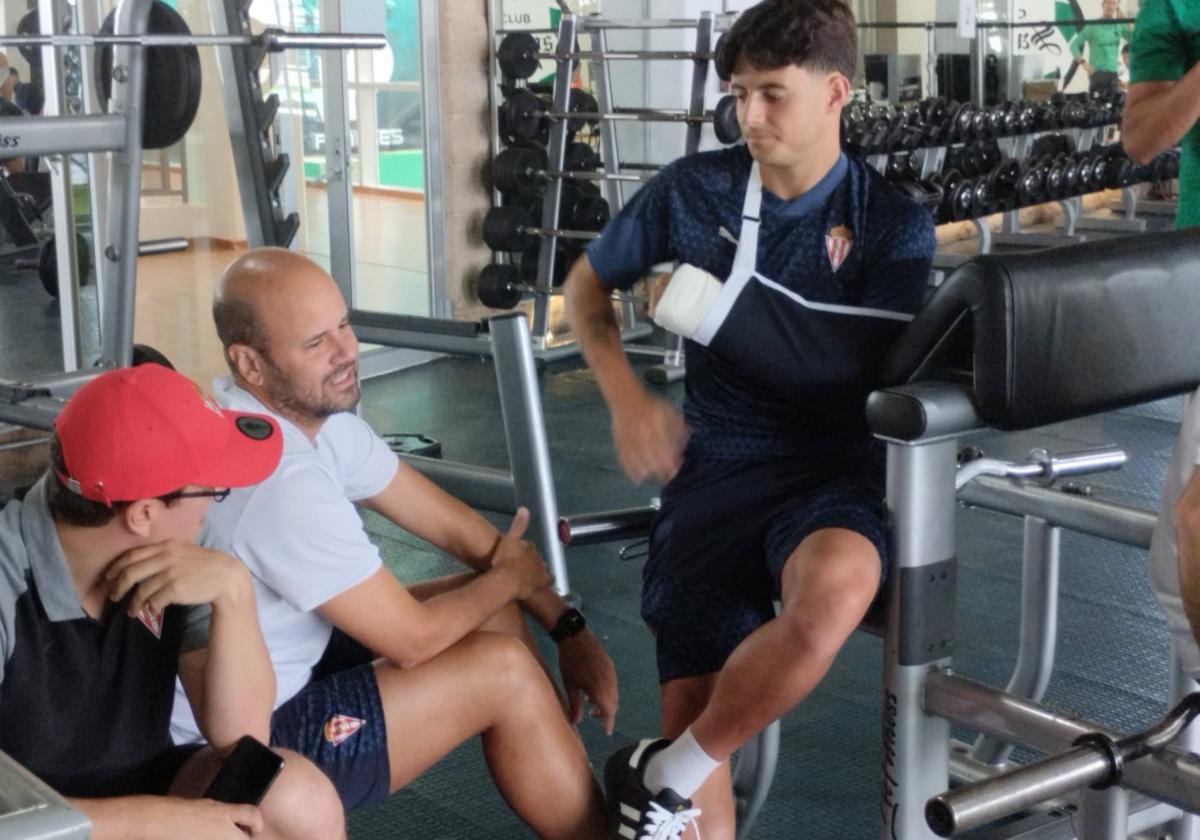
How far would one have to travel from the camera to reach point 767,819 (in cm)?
210

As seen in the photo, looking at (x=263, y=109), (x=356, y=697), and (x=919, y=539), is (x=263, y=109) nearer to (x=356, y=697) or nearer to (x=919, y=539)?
(x=356, y=697)

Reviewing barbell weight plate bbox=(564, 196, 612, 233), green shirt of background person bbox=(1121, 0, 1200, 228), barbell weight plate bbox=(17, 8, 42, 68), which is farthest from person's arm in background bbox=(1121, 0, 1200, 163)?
barbell weight plate bbox=(564, 196, 612, 233)

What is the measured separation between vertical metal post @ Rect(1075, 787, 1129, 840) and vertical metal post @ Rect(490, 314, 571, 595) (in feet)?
4.28

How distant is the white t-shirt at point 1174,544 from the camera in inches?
47.9

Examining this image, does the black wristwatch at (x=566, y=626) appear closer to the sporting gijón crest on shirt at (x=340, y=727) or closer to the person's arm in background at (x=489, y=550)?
the person's arm in background at (x=489, y=550)

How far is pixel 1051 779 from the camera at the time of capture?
3.81 ft

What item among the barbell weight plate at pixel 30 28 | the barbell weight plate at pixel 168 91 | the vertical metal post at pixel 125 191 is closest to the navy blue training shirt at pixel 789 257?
the vertical metal post at pixel 125 191

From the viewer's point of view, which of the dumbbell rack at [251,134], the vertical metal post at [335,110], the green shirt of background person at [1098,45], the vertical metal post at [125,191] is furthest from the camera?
the green shirt of background person at [1098,45]

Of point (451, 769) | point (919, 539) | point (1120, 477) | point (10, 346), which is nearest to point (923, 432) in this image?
point (919, 539)

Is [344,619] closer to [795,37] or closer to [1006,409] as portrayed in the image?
[1006,409]

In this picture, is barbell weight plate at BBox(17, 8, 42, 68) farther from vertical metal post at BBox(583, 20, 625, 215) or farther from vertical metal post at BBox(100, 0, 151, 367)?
Answer: vertical metal post at BBox(583, 20, 625, 215)

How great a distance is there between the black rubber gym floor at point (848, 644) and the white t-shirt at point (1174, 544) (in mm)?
896

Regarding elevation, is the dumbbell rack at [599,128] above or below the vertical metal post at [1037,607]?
above

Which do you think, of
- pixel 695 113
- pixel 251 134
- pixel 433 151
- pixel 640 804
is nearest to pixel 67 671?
pixel 640 804
